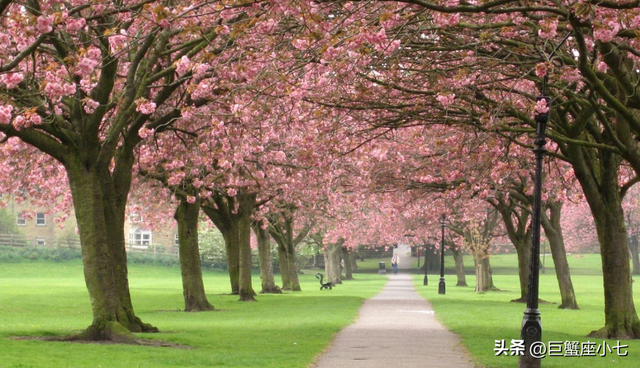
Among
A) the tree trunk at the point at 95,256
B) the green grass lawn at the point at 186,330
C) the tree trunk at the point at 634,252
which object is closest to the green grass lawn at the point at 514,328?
the green grass lawn at the point at 186,330

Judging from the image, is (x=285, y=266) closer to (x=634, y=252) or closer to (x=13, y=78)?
(x=13, y=78)

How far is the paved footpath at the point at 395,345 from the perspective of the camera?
14.0m

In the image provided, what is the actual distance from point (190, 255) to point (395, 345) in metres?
12.2

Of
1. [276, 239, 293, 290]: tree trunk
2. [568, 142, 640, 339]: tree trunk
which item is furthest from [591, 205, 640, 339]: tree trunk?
[276, 239, 293, 290]: tree trunk

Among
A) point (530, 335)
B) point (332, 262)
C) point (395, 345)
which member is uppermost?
point (332, 262)

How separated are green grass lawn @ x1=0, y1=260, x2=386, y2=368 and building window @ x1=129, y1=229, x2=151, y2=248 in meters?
53.0

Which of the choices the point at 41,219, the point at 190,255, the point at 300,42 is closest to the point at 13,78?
the point at 300,42

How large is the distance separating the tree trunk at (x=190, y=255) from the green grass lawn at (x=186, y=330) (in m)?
0.72

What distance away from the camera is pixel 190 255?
91.8 feet

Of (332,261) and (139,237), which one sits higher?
(139,237)

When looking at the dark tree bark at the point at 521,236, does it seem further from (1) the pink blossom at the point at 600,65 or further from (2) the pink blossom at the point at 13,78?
(2) the pink blossom at the point at 13,78

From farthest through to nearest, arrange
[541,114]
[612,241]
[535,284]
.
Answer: [612,241] < [541,114] < [535,284]

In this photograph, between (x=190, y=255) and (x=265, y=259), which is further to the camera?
(x=265, y=259)

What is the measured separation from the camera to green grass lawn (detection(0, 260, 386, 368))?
1375cm
